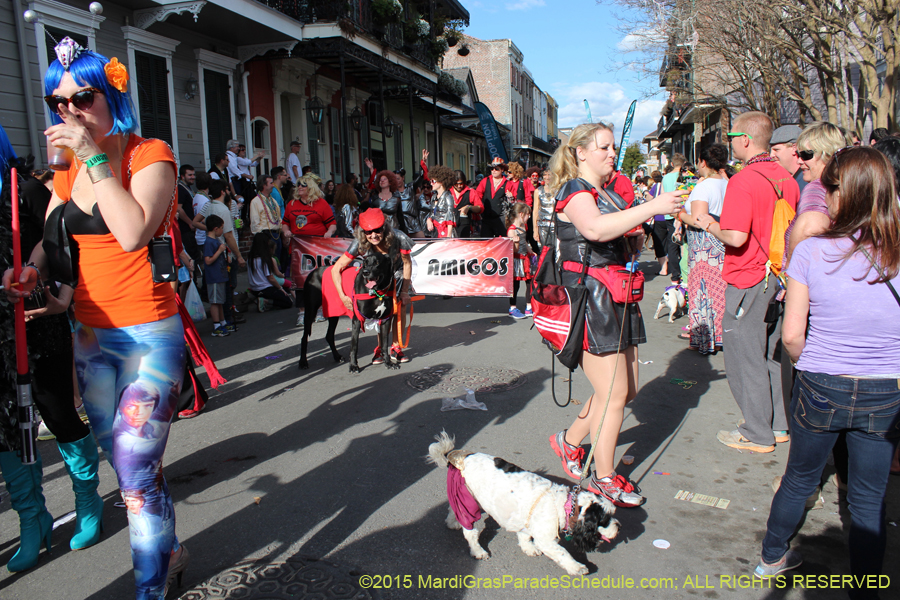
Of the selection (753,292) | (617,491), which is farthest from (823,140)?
(617,491)

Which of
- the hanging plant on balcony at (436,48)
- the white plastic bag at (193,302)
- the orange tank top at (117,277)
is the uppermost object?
the hanging plant on balcony at (436,48)

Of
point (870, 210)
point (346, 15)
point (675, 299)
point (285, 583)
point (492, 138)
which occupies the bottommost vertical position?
point (285, 583)

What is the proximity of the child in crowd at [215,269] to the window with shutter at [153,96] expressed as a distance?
4547mm

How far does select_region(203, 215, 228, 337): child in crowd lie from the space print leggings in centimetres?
580

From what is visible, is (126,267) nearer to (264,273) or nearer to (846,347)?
(846,347)

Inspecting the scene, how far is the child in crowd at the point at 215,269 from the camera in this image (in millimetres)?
7930

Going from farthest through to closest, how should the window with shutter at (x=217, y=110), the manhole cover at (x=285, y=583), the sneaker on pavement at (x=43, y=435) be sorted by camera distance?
the window with shutter at (x=217, y=110) → the sneaker on pavement at (x=43, y=435) → the manhole cover at (x=285, y=583)

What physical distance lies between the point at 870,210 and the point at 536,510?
1.84 metres

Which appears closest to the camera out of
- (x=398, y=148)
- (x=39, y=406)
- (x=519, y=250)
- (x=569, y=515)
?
(x=569, y=515)

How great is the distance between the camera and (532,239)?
9594mm

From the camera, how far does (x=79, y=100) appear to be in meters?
2.15

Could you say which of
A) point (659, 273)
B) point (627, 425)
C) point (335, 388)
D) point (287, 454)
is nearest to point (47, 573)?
point (287, 454)

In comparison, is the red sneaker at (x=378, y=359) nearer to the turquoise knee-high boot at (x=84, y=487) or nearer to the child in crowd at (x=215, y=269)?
the child in crowd at (x=215, y=269)

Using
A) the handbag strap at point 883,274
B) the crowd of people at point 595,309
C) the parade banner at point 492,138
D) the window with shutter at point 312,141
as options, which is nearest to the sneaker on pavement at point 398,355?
the crowd of people at point 595,309
